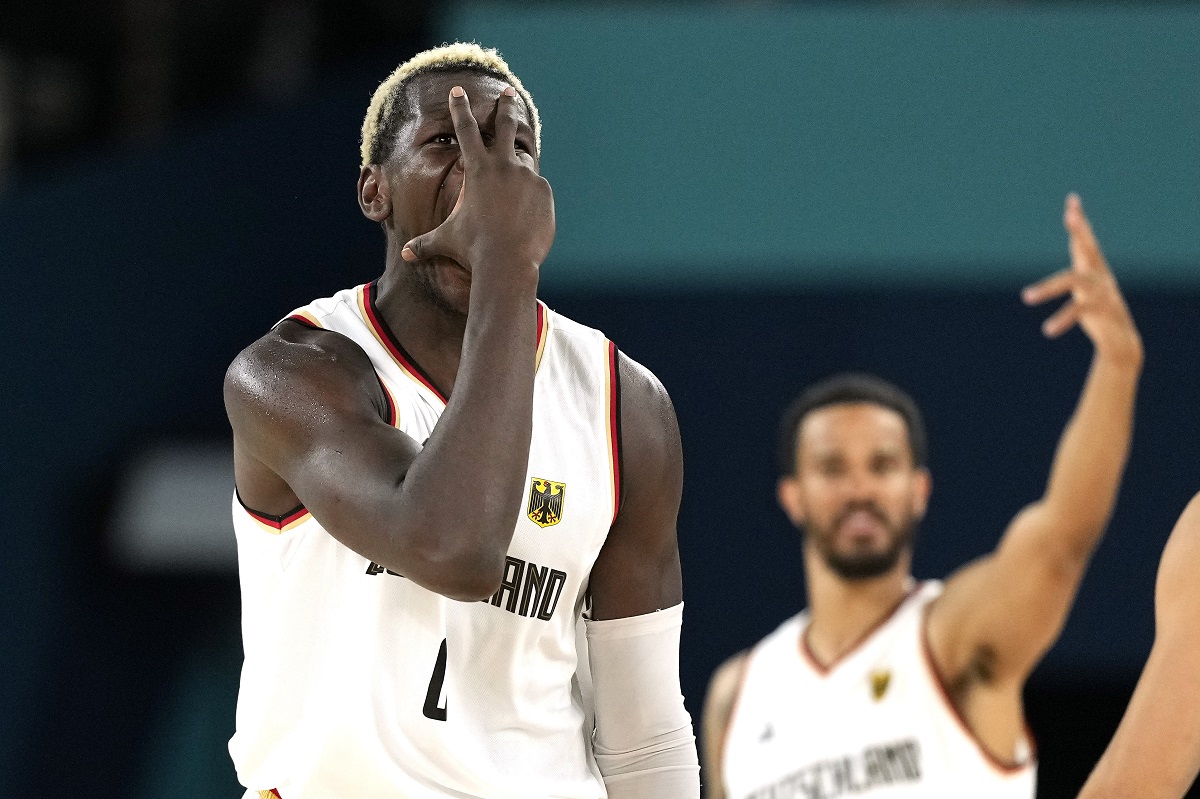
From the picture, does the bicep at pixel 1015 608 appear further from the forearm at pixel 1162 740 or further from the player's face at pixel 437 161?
the player's face at pixel 437 161

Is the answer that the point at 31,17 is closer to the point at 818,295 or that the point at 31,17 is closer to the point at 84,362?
the point at 84,362

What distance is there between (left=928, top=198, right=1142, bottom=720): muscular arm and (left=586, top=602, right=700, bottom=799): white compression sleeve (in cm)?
274

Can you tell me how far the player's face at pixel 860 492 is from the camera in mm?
5602

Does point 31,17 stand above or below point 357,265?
above

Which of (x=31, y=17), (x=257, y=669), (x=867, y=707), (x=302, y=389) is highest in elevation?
(x=31, y=17)

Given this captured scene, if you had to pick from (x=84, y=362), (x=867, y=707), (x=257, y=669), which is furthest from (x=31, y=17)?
(x=257, y=669)

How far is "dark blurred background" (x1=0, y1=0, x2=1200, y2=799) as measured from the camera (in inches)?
271

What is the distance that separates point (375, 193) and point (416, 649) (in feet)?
2.51

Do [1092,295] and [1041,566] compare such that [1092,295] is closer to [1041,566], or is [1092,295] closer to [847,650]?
[1041,566]

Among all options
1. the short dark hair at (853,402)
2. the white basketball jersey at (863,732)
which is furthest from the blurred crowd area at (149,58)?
the white basketball jersey at (863,732)

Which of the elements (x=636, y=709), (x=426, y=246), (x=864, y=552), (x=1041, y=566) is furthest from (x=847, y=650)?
(x=426, y=246)

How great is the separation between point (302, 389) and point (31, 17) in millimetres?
7490

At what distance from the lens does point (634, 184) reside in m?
7.36

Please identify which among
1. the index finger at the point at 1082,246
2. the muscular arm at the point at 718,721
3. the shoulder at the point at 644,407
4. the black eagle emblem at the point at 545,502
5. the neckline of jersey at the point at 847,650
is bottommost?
the muscular arm at the point at 718,721
